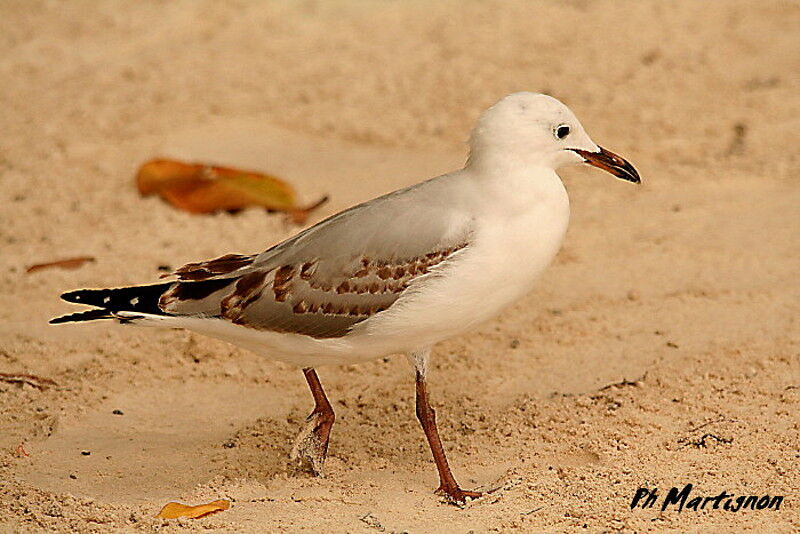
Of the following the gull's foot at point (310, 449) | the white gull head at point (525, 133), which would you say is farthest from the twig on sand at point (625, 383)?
the gull's foot at point (310, 449)

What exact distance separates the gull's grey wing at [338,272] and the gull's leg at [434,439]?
0.28 metres

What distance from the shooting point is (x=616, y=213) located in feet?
19.8

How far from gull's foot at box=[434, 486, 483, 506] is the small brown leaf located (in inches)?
102

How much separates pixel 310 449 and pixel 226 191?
2.37 metres

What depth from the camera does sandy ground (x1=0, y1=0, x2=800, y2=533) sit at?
13.1ft

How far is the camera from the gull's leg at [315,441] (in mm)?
4164

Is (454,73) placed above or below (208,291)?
above

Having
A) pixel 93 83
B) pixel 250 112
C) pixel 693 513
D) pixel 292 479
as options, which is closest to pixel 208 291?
pixel 292 479

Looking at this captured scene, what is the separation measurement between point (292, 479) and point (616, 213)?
2633 mm

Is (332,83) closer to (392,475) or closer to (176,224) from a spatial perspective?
(176,224)

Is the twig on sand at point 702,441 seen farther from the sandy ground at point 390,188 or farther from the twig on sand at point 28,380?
the twig on sand at point 28,380

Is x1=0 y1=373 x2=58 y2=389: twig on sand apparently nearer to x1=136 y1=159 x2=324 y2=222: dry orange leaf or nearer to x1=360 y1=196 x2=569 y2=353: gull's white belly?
x1=360 y1=196 x2=569 y2=353: gull's white belly
